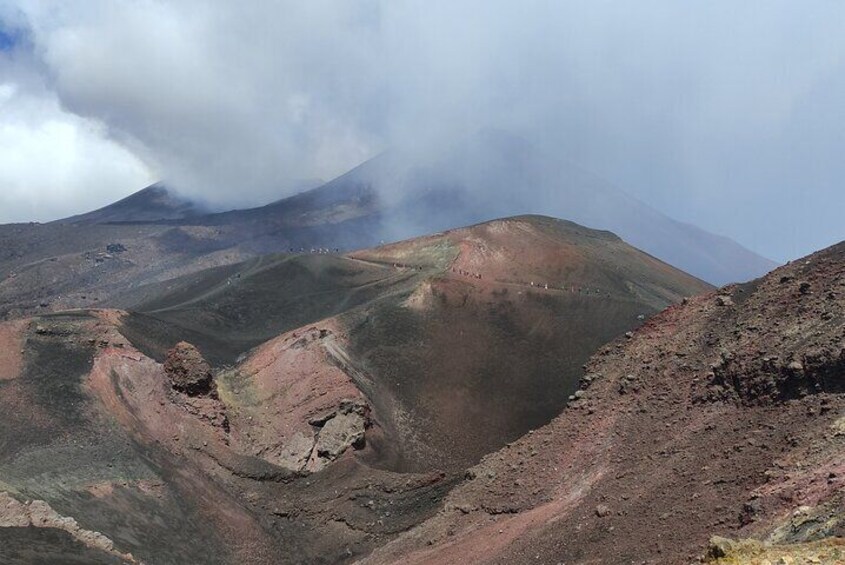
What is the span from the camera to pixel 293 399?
127ft

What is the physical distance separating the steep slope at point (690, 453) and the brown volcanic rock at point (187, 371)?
14.7 metres

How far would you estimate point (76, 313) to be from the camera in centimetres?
4034

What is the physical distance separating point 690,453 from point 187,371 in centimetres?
2397

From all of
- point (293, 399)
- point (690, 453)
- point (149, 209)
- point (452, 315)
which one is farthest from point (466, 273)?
point (149, 209)

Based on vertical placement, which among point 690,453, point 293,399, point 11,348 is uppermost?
point 11,348

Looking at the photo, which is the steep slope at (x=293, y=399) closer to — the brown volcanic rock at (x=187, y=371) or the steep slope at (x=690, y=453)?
the brown volcanic rock at (x=187, y=371)

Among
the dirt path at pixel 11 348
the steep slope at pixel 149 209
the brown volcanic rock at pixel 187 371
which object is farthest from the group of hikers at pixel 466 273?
the steep slope at pixel 149 209

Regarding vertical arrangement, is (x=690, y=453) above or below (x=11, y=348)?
below

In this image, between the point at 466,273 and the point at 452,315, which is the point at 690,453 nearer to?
the point at 452,315

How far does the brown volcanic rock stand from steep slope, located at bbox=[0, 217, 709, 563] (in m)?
0.07

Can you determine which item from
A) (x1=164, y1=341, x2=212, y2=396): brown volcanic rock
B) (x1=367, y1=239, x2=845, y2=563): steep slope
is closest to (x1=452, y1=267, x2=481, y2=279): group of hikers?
(x1=164, y1=341, x2=212, y2=396): brown volcanic rock

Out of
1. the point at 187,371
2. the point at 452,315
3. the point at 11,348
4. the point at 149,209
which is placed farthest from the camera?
the point at 149,209

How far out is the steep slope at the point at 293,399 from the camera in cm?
2892

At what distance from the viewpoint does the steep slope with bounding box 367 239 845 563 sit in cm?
1582
